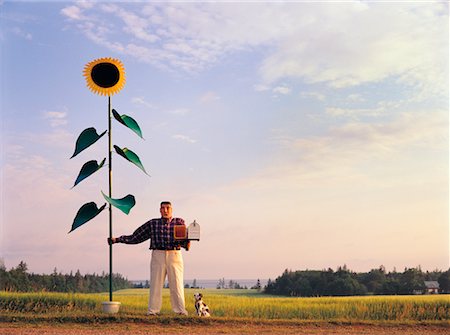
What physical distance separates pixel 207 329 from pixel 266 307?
263cm

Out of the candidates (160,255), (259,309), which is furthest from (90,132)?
(259,309)

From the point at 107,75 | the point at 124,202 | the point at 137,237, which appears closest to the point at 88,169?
the point at 124,202

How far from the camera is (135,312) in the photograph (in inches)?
509

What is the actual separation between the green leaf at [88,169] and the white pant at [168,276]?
2124mm

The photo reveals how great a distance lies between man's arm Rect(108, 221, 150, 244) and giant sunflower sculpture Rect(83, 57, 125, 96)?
9.59 feet

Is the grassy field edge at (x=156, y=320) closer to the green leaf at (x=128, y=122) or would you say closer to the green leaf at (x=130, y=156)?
the green leaf at (x=130, y=156)

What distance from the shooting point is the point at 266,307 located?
13.9 meters

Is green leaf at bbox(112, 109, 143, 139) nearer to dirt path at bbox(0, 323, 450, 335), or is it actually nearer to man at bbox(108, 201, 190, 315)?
man at bbox(108, 201, 190, 315)

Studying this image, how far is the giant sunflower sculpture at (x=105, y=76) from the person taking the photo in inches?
510

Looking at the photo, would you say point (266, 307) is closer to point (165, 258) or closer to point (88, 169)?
point (165, 258)

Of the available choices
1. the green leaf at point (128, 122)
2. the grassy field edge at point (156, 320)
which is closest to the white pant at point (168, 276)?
the grassy field edge at point (156, 320)

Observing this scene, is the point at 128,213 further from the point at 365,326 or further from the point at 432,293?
the point at 432,293

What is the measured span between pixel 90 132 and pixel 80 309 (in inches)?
162

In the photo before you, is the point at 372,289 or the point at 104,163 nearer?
the point at 104,163
